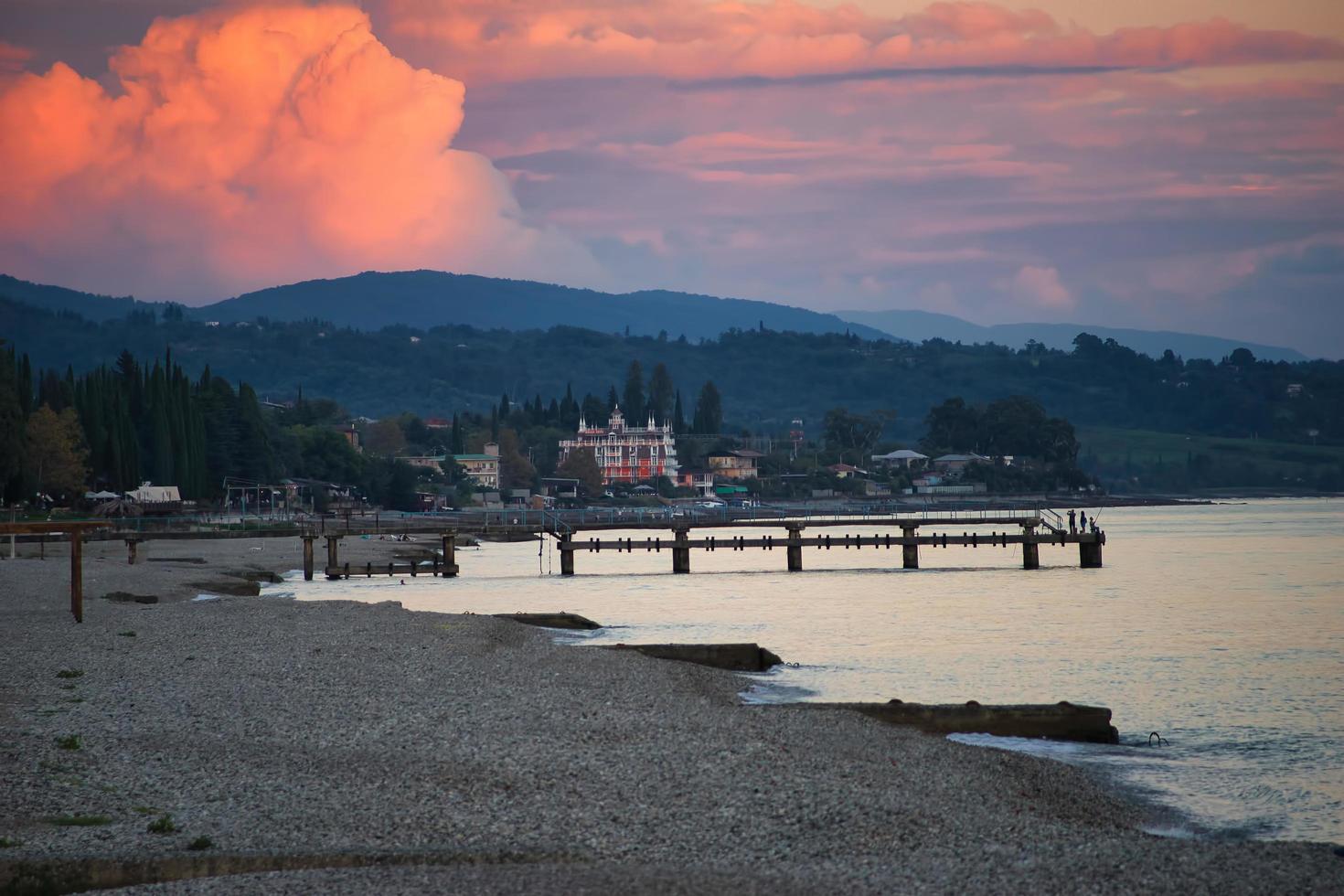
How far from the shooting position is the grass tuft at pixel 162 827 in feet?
43.6

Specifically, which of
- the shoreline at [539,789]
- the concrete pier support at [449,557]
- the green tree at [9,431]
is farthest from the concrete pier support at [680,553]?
the shoreline at [539,789]

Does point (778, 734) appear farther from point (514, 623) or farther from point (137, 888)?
point (514, 623)

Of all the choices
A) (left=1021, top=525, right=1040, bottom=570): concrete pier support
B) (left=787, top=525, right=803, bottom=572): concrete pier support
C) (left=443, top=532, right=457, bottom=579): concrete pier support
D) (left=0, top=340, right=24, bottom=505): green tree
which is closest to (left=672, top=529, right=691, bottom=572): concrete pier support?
(left=787, top=525, right=803, bottom=572): concrete pier support

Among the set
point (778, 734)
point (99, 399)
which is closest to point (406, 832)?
point (778, 734)

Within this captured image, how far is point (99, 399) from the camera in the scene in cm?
11856

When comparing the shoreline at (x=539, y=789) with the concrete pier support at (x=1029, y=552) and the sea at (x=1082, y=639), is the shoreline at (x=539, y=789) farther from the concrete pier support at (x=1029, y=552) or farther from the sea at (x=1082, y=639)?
the concrete pier support at (x=1029, y=552)

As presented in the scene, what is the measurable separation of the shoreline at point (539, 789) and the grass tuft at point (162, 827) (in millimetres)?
117

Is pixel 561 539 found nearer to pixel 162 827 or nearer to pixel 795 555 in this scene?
pixel 795 555

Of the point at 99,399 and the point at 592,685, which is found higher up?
the point at 99,399

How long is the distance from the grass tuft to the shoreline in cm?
12

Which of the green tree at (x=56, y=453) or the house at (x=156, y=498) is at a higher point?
the green tree at (x=56, y=453)

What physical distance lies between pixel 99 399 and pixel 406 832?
114 meters

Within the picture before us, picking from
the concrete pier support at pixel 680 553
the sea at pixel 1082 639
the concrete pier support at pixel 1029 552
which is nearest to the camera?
the sea at pixel 1082 639

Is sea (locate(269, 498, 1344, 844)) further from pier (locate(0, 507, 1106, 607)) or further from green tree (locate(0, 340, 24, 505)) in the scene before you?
green tree (locate(0, 340, 24, 505))
